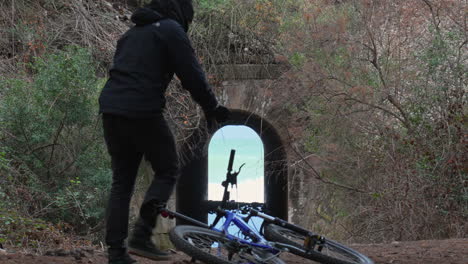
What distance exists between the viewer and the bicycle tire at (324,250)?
4.39m

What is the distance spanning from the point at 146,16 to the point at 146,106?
52 cm

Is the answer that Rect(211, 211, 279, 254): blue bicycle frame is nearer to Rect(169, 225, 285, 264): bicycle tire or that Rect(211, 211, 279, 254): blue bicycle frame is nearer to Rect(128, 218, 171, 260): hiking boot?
Rect(169, 225, 285, 264): bicycle tire

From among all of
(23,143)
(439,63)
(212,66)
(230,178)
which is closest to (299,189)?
(212,66)

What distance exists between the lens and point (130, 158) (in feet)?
12.4

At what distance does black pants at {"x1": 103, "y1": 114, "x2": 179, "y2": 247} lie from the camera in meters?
3.63

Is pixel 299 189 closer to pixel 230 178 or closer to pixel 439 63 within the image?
pixel 439 63

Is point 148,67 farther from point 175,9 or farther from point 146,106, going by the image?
point 175,9

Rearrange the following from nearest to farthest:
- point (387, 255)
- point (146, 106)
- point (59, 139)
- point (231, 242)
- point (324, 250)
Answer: point (146, 106) → point (231, 242) → point (324, 250) → point (387, 255) → point (59, 139)

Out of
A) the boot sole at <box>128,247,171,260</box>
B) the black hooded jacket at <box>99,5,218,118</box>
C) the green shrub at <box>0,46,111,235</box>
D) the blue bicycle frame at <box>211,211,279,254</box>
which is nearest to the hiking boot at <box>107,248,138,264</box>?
the boot sole at <box>128,247,171,260</box>

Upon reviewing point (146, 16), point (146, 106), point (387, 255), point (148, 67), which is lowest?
point (387, 255)

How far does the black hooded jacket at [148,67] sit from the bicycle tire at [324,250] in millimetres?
1389

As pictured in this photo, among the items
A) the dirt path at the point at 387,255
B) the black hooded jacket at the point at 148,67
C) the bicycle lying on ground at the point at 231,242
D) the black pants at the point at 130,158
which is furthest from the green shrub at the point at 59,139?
the black hooded jacket at the point at 148,67

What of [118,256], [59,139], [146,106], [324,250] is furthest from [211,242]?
[59,139]

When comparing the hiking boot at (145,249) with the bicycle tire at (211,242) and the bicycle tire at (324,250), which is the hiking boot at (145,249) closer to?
the bicycle tire at (211,242)
